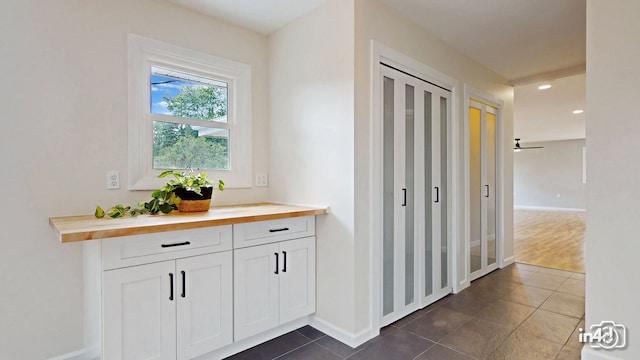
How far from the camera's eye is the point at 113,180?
209 centimetres

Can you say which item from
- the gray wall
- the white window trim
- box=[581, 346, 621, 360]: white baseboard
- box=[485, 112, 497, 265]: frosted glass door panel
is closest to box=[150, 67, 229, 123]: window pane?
the white window trim

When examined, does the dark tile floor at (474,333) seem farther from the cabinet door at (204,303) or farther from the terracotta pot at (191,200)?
the terracotta pot at (191,200)

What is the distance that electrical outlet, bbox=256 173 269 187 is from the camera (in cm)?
286

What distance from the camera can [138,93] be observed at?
221cm

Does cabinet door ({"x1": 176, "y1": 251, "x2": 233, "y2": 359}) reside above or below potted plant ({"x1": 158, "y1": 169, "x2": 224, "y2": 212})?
below

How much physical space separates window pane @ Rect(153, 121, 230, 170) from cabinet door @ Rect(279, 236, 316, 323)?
969 millimetres

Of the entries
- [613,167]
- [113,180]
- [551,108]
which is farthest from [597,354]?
[551,108]

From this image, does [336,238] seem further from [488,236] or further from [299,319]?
[488,236]

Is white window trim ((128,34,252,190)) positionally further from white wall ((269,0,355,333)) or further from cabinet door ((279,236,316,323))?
cabinet door ((279,236,316,323))

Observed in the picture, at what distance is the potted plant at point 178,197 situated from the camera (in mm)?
2041

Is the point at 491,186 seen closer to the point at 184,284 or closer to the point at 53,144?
the point at 184,284

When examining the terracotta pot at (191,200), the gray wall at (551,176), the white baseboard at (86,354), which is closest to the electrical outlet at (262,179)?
the terracotta pot at (191,200)

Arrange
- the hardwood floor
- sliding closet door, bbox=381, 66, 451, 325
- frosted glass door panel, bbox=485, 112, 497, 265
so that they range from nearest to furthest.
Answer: sliding closet door, bbox=381, 66, 451, 325, frosted glass door panel, bbox=485, 112, 497, 265, the hardwood floor

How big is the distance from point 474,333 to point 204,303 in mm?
1961
